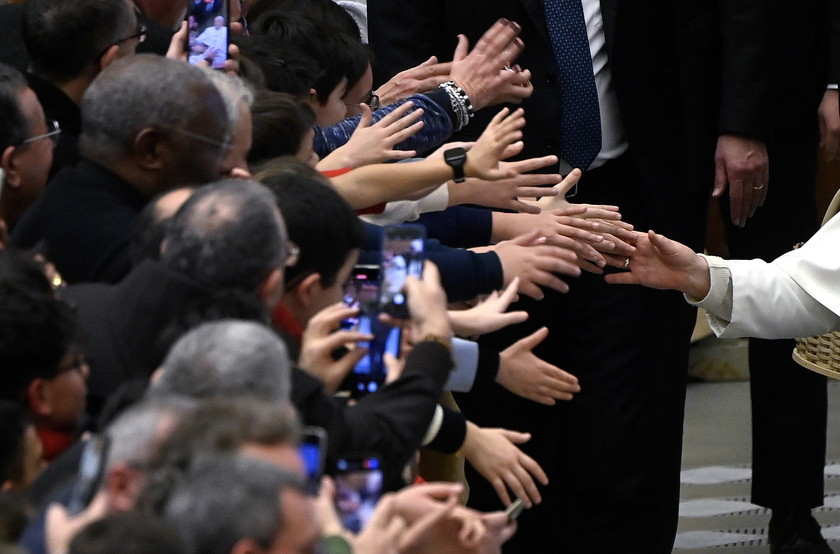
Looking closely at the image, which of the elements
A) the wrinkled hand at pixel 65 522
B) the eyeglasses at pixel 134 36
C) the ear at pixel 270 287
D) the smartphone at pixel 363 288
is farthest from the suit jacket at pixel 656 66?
the wrinkled hand at pixel 65 522

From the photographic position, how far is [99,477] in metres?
1.68

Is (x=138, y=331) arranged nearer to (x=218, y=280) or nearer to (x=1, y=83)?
(x=218, y=280)

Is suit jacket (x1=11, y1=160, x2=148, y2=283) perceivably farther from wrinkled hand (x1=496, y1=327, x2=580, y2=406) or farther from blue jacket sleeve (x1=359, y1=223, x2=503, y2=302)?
wrinkled hand (x1=496, y1=327, x2=580, y2=406)

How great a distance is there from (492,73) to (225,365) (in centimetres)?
213

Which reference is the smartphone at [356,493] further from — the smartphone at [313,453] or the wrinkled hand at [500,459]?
the wrinkled hand at [500,459]

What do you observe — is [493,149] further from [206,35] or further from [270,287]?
[270,287]

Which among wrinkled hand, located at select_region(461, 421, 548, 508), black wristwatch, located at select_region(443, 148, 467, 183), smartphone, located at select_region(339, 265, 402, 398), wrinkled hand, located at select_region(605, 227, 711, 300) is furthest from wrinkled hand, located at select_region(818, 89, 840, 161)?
smartphone, located at select_region(339, 265, 402, 398)

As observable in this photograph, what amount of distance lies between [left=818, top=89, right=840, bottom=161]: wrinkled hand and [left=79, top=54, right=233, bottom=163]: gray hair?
6.98 ft

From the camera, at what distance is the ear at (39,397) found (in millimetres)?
2082

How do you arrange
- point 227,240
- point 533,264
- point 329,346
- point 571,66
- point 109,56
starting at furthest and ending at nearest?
point 571,66 < point 533,264 < point 109,56 < point 329,346 < point 227,240

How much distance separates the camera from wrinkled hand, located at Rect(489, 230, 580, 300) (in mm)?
3396

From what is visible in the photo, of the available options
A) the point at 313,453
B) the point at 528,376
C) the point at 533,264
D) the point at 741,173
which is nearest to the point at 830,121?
the point at 741,173

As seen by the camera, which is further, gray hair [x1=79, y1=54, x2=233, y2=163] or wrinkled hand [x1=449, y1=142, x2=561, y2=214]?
wrinkled hand [x1=449, y1=142, x2=561, y2=214]

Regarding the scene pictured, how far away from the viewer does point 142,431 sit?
1.68 metres
